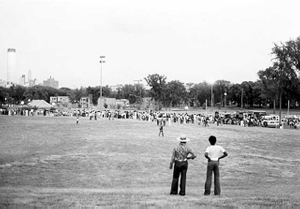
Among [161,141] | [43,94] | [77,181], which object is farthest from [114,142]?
[43,94]

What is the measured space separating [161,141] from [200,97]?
140 meters

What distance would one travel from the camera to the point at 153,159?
798 inches

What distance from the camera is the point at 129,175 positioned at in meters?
16.2

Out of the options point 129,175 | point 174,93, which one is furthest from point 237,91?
point 129,175

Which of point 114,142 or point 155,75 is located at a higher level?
point 155,75

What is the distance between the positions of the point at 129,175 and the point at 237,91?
132 meters

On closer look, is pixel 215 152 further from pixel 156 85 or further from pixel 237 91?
pixel 237 91

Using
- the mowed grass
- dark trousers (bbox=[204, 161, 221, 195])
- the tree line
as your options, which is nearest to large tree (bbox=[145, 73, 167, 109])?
the tree line

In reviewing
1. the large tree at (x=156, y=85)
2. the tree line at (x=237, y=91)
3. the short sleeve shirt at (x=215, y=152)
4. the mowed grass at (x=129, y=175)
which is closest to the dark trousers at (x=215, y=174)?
the short sleeve shirt at (x=215, y=152)

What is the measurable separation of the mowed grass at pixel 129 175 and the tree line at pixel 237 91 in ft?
118

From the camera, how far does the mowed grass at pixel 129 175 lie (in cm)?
949

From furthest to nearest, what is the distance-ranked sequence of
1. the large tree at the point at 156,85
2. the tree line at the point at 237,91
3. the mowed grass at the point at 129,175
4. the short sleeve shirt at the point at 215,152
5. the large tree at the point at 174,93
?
1. the large tree at the point at 174,93
2. the large tree at the point at 156,85
3. the tree line at the point at 237,91
4. the short sleeve shirt at the point at 215,152
5. the mowed grass at the point at 129,175

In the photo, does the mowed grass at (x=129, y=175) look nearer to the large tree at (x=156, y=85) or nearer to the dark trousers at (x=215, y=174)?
Result: the dark trousers at (x=215, y=174)

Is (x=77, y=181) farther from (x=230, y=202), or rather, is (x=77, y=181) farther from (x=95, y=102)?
(x=95, y=102)
